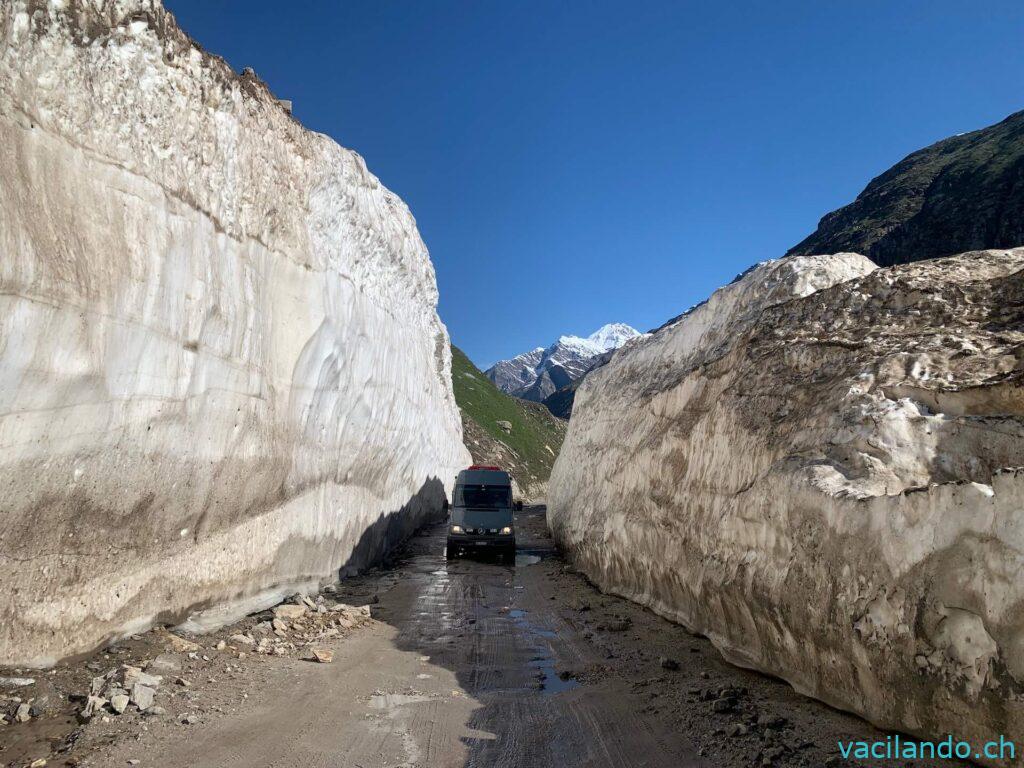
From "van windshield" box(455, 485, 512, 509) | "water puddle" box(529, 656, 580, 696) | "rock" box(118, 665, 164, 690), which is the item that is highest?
"van windshield" box(455, 485, 512, 509)

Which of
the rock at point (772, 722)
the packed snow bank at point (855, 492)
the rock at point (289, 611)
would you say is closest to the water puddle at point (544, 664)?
the packed snow bank at point (855, 492)

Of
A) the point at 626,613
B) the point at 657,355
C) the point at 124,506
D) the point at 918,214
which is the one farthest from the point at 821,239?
the point at 124,506

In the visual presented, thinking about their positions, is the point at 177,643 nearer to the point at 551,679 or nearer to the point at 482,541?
the point at 551,679

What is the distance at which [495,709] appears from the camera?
19.5ft

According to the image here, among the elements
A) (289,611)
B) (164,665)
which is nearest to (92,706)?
(164,665)

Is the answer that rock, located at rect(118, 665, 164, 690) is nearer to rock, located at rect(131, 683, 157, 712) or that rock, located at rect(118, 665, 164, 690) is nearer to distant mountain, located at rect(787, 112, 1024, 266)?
rock, located at rect(131, 683, 157, 712)

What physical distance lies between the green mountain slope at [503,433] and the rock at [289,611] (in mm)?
44519

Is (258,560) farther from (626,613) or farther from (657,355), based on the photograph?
(657,355)

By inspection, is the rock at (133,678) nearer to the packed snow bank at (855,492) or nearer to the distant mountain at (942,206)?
the packed snow bank at (855,492)

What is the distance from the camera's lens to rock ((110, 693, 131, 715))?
Result: 5.10 meters

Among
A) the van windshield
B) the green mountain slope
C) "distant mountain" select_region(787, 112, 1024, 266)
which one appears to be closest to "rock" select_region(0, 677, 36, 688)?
the van windshield

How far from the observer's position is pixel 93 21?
6668mm

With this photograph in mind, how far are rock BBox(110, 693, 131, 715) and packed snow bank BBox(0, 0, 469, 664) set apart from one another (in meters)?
1.04

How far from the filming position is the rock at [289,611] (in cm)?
854
